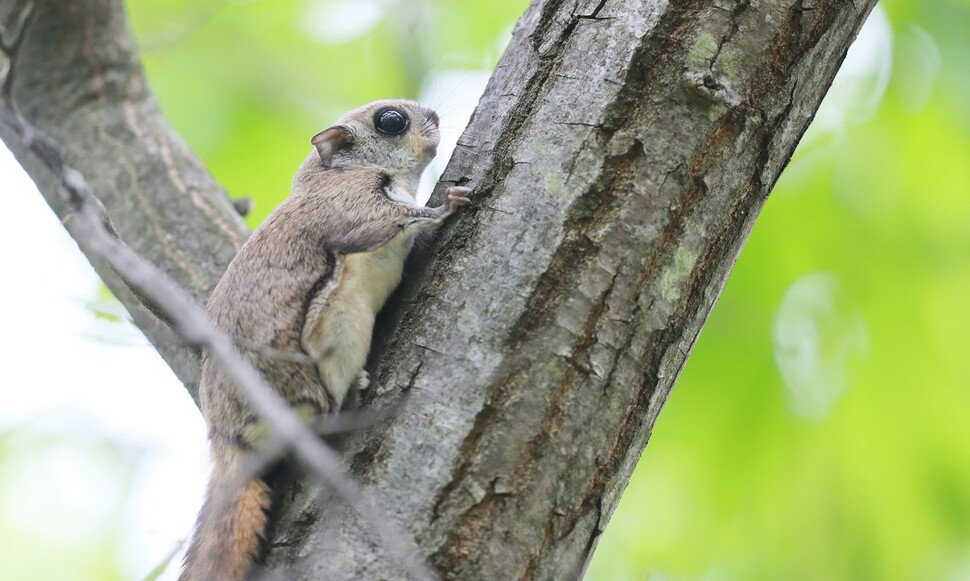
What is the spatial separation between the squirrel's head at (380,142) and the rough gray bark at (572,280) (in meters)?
1.33

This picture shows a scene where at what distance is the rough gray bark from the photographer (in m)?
2.29

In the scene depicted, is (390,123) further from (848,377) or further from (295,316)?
(848,377)

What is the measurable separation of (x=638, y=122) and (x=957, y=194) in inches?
105

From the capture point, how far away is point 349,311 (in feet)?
9.36

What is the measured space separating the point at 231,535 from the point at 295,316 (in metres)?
0.82

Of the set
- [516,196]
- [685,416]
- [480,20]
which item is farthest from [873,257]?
[480,20]

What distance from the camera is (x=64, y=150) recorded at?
4191 mm

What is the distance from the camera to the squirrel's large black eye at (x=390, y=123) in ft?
13.3

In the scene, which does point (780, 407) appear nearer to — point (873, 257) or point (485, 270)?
point (873, 257)

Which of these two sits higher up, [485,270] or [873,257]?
[873,257]

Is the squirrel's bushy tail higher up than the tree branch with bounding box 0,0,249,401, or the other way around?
the tree branch with bounding box 0,0,249,401

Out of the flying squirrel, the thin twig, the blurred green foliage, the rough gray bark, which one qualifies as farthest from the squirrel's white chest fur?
the blurred green foliage

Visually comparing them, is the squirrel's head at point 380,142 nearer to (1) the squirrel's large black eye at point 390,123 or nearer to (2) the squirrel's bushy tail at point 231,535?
(1) the squirrel's large black eye at point 390,123

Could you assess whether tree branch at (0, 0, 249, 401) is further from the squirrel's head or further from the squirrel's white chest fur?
the squirrel's white chest fur
